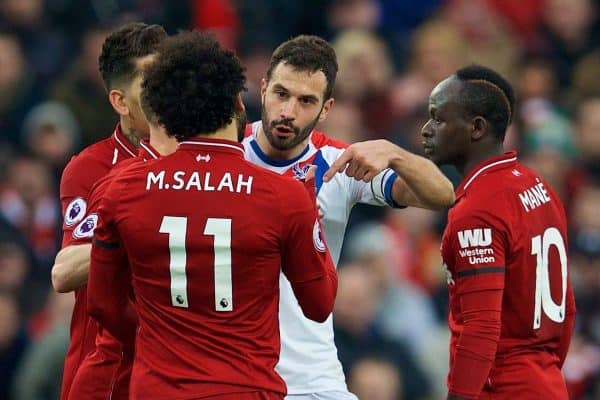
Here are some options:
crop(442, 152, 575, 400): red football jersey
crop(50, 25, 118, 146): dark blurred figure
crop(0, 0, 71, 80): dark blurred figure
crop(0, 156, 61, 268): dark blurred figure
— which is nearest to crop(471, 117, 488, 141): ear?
crop(442, 152, 575, 400): red football jersey

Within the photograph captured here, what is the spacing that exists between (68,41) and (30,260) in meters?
2.56

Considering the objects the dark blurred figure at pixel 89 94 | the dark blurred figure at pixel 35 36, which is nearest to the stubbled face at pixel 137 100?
the dark blurred figure at pixel 89 94

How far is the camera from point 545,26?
13.3 metres

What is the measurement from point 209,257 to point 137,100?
1183 mm

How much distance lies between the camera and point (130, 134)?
6000 millimetres

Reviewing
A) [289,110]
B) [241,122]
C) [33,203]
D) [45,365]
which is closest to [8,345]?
[45,365]

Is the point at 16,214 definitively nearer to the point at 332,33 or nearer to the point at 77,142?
the point at 77,142

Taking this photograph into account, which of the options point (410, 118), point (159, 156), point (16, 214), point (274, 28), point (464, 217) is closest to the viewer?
point (159, 156)

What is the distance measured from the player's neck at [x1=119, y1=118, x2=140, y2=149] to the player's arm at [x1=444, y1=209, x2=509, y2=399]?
1.33 m

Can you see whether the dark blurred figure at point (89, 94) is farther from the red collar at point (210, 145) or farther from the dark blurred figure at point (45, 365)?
the red collar at point (210, 145)

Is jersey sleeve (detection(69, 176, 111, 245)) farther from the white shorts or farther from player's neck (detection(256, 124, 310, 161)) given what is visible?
the white shorts

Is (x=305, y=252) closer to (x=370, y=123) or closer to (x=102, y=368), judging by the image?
(x=102, y=368)

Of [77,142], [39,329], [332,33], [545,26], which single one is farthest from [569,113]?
[39,329]

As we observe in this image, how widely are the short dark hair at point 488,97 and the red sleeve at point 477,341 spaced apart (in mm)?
754
